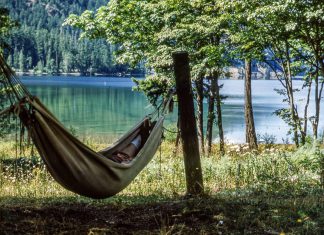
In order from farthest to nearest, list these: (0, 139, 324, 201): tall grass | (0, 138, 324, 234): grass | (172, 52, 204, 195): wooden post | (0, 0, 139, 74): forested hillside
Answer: (0, 0, 139, 74): forested hillside → (0, 139, 324, 201): tall grass → (172, 52, 204, 195): wooden post → (0, 138, 324, 234): grass

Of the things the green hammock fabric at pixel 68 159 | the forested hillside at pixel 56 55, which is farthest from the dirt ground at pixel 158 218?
the forested hillside at pixel 56 55

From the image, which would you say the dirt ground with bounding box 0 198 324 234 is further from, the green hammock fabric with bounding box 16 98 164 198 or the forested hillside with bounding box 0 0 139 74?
the forested hillside with bounding box 0 0 139 74

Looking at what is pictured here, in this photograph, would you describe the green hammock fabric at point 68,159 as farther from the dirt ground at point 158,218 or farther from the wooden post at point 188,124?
the wooden post at point 188,124

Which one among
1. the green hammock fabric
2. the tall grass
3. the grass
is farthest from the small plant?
the green hammock fabric

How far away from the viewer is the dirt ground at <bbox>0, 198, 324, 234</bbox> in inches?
117

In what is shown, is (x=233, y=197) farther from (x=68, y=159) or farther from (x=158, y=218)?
(x=68, y=159)

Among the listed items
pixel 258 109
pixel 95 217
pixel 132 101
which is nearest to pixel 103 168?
pixel 95 217

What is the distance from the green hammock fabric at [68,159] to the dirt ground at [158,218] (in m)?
0.26

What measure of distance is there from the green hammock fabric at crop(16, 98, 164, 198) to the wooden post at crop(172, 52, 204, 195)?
34.1 inches

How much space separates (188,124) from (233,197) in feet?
2.59

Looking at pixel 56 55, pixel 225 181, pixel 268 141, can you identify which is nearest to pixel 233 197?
pixel 225 181

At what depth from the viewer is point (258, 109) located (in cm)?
2975

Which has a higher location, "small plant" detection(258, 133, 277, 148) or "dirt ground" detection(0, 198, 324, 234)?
"dirt ground" detection(0, 198, 324, 234)

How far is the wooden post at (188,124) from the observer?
13.2ft
